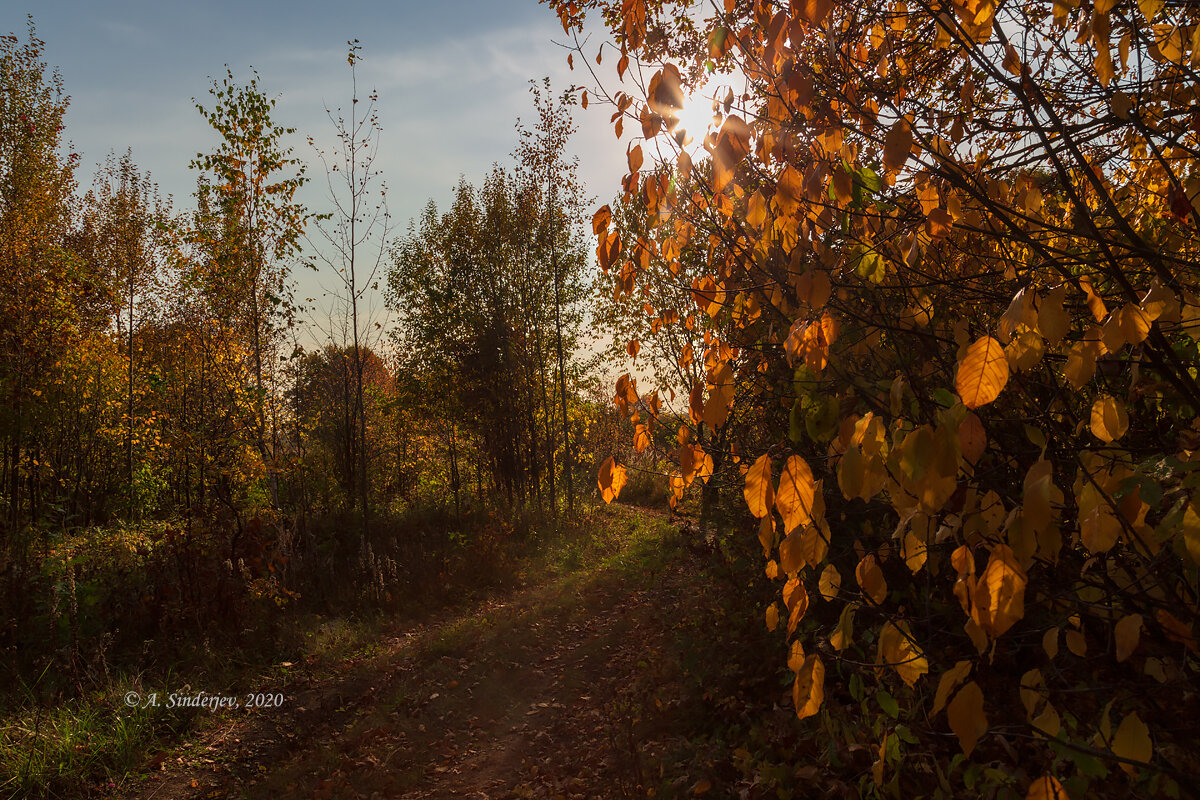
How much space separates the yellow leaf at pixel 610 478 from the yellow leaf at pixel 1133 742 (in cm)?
123

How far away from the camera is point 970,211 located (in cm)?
157

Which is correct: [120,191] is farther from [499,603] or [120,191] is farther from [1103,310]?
[1103,310]

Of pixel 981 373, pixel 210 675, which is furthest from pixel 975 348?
pixel 210 675

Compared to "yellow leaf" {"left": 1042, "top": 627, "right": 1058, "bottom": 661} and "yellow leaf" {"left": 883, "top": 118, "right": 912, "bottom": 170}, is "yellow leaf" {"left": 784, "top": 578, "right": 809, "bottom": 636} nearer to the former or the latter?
"yellow leaf" {"left": 1042, "top": 627, "right": 1058, "bottom": 661}

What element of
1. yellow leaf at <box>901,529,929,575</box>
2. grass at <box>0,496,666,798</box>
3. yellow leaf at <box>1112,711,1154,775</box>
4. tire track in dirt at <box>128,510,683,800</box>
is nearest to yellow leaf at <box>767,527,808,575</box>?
yellow leaf at <box>901,529,929,575</box>

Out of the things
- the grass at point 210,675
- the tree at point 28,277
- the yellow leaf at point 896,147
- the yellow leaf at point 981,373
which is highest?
the tree at point 28,277

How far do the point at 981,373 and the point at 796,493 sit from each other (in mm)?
371

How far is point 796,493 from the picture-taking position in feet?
3.86

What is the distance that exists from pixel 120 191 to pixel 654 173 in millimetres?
19769

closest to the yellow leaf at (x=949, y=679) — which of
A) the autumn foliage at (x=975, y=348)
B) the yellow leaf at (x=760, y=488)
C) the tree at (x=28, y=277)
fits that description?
the autumn foliage at (x=975, y=348)

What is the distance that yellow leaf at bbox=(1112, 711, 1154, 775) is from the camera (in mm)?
1243

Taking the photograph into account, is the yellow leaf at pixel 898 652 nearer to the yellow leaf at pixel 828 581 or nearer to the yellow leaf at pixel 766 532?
the yellow leaf at pixel 828 581

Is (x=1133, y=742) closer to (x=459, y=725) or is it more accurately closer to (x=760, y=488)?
(x=760, y=488)

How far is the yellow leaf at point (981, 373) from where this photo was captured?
3.18 ft
